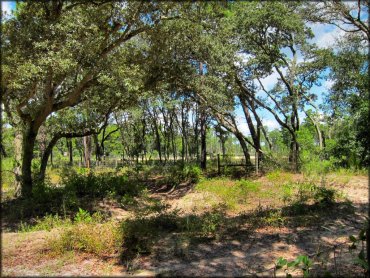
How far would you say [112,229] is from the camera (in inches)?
230

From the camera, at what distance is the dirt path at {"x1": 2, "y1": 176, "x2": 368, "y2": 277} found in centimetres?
443

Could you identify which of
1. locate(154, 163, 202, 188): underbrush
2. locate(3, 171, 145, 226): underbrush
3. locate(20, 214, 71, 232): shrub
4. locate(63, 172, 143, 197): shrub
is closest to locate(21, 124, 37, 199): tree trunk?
locate(3, 171, 145, 226): underbrush

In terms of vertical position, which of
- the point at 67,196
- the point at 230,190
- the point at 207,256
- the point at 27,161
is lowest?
the point at 207,256

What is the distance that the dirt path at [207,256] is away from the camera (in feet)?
14.5

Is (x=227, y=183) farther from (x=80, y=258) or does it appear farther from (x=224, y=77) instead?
(x=80, y=258)

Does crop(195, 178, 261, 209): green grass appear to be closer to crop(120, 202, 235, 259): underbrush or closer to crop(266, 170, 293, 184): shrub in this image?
crop(266, 170, 293, 184): shrub

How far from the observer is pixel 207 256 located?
5086 millimetres

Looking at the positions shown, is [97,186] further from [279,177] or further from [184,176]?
[279,177]

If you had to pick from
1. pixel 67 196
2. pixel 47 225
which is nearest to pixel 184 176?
pixel 67 196

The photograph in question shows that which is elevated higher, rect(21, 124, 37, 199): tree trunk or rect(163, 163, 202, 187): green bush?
rect(21, 124, 37, 199): tree trunk

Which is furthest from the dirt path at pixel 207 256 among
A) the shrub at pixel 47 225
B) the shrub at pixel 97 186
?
the shrub at pixel 97 186

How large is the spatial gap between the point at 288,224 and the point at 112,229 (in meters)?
3.66

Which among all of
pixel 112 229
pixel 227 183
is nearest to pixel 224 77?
pixel 227 183

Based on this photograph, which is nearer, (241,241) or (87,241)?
(87,241)
